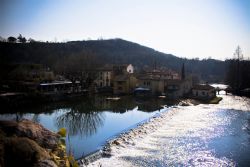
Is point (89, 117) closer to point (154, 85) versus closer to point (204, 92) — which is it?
point (154, 85)

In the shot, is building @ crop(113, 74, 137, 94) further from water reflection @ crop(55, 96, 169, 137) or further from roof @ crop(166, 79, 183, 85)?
water reflection @ crop(55, 96, 169, 137)

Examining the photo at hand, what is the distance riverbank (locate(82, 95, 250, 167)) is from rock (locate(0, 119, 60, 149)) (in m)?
4.49

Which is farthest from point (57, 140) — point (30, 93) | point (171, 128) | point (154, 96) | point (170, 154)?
point (154, 96)

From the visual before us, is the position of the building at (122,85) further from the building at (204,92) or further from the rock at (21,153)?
the rock at (21,153)

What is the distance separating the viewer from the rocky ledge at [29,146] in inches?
303

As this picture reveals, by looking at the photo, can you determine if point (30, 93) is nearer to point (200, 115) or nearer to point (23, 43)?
point (200, 115)

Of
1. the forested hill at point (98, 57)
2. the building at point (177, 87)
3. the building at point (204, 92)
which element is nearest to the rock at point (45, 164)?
the building at point (177, 87)

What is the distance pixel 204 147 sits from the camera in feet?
74.2

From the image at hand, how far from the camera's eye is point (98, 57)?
10156cm

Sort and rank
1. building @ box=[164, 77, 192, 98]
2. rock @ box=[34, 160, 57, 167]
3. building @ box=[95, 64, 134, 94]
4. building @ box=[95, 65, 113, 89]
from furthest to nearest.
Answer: building @ box=[95, 65, 113, 89] < building @ box=[95, 64, 134, 94] < building @ box=[164, 77, 192, 98] < rock @ box=[34, 160, 57, 167]

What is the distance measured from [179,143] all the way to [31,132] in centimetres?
1679

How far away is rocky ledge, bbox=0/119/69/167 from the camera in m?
7.70

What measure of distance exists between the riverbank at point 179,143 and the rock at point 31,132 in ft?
14.7

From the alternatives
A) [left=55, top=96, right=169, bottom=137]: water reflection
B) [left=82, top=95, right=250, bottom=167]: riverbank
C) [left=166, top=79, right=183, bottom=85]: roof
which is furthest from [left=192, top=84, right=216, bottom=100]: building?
[left=82, top=95, right=250, bottom=167]: riverbank
